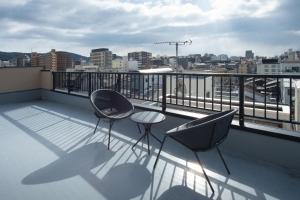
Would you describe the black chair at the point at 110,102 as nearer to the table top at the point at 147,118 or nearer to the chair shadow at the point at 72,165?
the table top at the point at 147,118

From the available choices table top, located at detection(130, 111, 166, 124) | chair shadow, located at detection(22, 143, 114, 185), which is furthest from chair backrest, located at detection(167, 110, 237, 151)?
chair shadow, located at detection(22, 143, 114, 185)

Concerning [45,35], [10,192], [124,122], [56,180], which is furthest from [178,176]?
[45,35]

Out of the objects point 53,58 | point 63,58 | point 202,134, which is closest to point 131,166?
point 202,134

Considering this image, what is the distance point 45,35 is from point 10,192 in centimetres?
1101

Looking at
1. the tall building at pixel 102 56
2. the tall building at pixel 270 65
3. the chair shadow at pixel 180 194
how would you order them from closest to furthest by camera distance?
the chair shadow at pixel 180 194, the tall building at pixel 270 65, the tall building at pixel 102 56

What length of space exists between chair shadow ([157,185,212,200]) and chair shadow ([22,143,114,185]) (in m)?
1.00

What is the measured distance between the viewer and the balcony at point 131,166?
7.34 feet

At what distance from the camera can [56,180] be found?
96.3 inches

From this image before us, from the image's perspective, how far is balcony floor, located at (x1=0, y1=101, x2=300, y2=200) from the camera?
221 cm

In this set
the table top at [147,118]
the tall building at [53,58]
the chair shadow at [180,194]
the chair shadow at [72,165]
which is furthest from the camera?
the tall building at [53,58]

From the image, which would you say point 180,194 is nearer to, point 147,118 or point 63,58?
point 147,118

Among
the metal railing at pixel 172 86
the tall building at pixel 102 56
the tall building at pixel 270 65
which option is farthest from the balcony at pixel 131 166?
the tall building at pixel 102 56

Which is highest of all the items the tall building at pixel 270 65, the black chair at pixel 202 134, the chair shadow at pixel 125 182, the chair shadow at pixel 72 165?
the tall building at pixel 270 65

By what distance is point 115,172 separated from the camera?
2.66m
